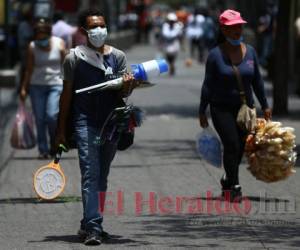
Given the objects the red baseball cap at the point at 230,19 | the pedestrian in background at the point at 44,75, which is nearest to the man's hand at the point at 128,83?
the red baseball cap at the point at 230,19

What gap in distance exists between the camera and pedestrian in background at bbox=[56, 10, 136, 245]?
8.58 metres

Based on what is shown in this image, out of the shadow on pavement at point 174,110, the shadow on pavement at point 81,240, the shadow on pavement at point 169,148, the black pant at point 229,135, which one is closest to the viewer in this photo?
the shadow on pavement at point 81,240

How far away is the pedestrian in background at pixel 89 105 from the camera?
8578 millimetres

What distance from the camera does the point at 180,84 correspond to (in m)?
27.7

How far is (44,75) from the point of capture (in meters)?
13.8

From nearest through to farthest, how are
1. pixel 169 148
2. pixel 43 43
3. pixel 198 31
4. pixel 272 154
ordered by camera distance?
pixel 272 154, pixel 43 43, pixel 169 148, pixel 198 31

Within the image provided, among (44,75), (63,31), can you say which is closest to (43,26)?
(44,75)

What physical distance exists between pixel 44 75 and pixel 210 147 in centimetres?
341

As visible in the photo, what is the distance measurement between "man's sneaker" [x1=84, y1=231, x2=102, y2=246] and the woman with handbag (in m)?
2.40

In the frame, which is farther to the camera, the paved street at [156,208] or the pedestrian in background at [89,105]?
the paved street at [156,208]

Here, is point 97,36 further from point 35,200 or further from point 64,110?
point 35,200

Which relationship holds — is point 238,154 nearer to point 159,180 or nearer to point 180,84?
point 159,180

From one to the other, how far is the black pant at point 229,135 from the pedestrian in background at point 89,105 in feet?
7.22

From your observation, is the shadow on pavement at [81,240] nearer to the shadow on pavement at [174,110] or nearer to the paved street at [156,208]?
the paved street at [156,208]
